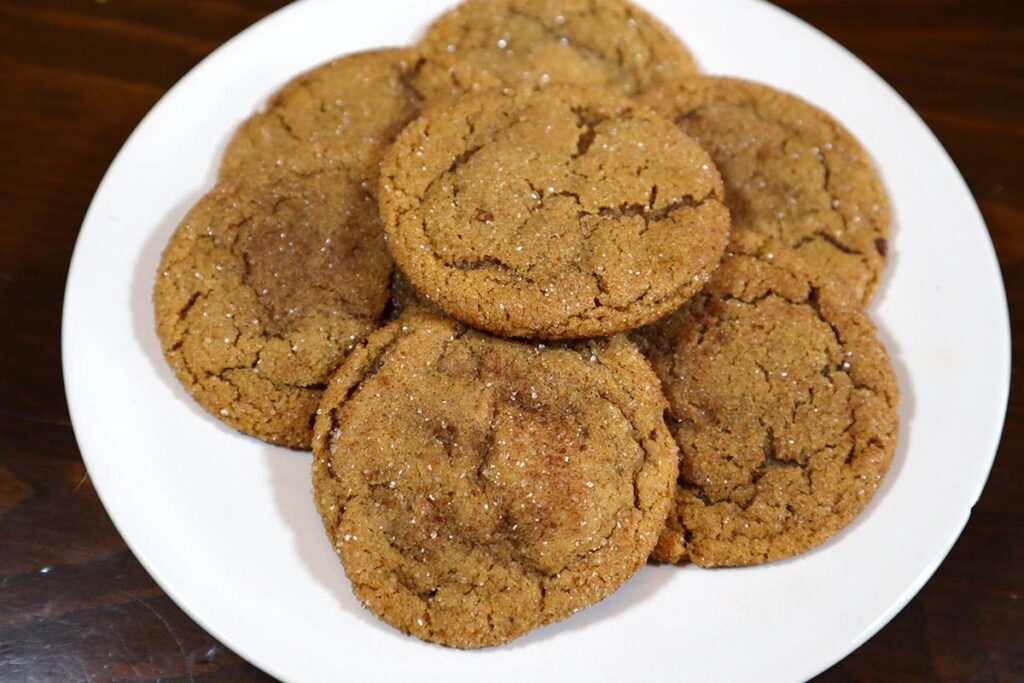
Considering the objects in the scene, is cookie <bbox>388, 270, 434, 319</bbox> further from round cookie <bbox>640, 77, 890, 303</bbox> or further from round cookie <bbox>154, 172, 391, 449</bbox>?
round cookie <bbox>640, 77, 890, 303</bbox>

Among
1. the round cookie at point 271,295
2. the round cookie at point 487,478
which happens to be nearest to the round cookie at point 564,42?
the round cookie at point 271,295

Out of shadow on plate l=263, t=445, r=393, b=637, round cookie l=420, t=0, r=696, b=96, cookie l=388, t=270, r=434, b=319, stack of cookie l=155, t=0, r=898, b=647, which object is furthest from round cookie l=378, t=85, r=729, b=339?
shadow on plate l=263, t=445, r=393, b=637

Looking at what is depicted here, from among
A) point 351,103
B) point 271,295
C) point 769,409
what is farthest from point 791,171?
point 271,295

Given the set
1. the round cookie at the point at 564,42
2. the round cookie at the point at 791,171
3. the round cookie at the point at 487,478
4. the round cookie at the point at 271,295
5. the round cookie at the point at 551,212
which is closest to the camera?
the round cookie at the point at 487,478

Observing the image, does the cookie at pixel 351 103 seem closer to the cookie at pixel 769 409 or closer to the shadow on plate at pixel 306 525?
the shadow on plate at pixel 306 525

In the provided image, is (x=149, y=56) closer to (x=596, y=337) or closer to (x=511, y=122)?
(x=511, y=122)

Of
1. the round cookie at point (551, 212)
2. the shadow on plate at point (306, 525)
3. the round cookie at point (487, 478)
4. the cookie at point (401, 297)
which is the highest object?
the round cookie at point (551, 212)
